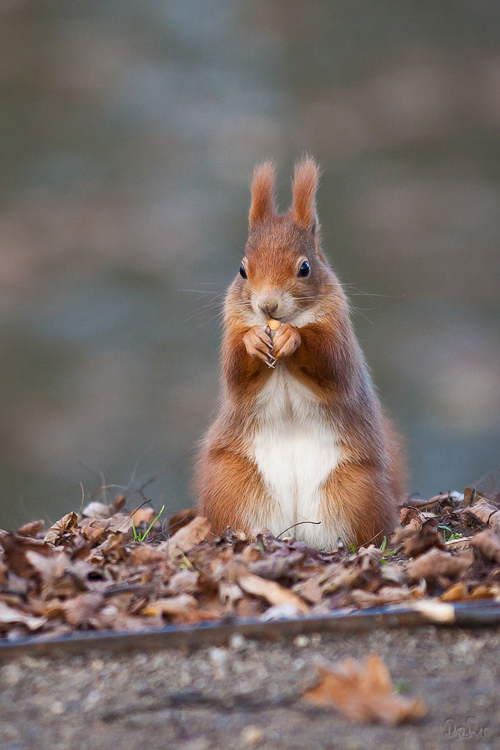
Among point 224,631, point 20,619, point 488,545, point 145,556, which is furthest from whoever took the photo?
point 145,556

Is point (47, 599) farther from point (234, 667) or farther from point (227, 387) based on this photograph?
point (227, 387)

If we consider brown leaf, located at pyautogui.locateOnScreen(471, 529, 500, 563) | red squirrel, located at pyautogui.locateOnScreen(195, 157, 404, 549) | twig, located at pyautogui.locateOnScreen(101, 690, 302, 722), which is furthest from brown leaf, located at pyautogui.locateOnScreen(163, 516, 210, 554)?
twig, located at pyautogui.locateOnScreen(101, 690, 302, 722)

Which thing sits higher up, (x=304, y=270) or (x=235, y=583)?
(x=304, y=270)

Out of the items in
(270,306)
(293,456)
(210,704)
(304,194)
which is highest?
(304,194)

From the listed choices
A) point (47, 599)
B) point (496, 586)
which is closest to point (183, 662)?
point (47, 599)

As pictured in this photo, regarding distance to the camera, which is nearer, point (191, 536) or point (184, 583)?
point (184, 583)

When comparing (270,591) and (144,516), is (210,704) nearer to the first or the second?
(270,591)

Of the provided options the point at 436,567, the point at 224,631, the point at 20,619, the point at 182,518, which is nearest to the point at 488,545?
the point at 436,567
